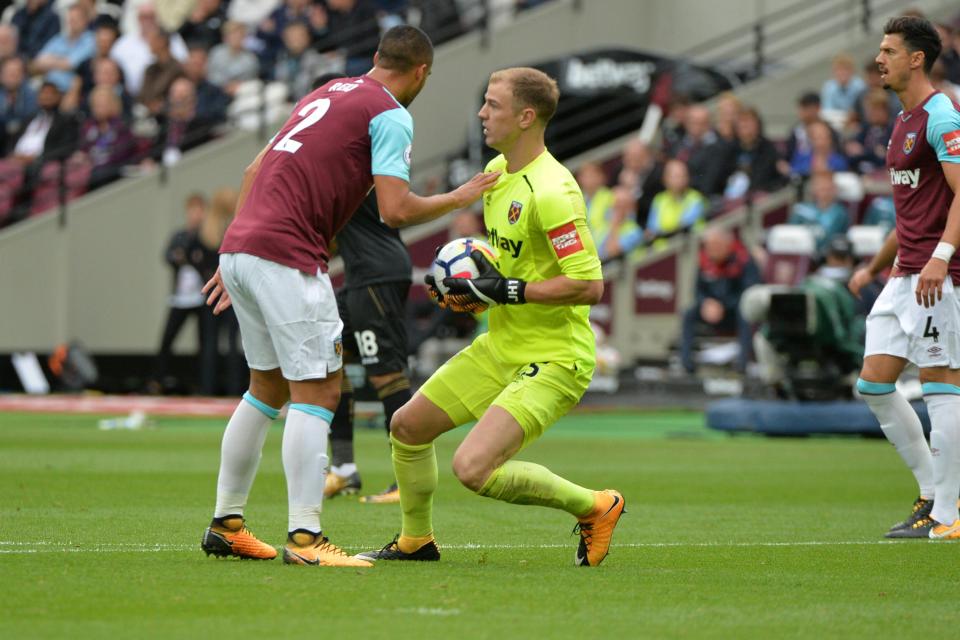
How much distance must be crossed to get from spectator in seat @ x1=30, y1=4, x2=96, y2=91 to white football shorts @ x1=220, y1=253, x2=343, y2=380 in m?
19.1

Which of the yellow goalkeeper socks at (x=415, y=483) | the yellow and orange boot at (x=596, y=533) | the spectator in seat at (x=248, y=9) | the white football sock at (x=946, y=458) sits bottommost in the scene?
the spectator in seat at (x=248, y=9)

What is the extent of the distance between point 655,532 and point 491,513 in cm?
136

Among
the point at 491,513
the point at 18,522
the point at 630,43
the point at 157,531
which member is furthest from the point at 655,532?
the point at 630,43

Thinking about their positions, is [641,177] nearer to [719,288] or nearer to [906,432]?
[719,288]

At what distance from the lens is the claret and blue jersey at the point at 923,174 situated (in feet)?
29.8

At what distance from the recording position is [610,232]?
22.2m

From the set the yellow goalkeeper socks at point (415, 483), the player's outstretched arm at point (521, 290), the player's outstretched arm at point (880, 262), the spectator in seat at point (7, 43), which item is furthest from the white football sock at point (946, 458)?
the spectator in seat at point (7, 43)

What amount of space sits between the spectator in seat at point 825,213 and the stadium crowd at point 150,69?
6373 mm

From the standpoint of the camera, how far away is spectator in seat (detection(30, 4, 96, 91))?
84.8ft

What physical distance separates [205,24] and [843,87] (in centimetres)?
978

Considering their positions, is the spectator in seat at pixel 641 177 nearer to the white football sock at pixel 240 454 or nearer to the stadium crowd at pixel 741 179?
the stadium crowd at pixel 741 179

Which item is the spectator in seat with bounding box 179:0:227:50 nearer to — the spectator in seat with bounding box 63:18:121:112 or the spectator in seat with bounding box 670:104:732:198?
the spectator in seat with bounding box 63:18:121:112

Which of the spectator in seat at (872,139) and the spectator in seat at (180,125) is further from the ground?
the spectator in seat at (872,139)

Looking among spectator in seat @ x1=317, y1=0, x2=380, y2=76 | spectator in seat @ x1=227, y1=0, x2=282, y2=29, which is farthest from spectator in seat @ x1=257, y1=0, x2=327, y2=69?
spectator in seat @ x1=227, y1=0, x2=282, y2=29
